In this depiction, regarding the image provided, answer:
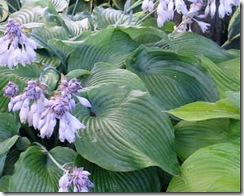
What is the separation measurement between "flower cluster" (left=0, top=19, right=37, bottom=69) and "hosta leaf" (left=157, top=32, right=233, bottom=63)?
0.75 m

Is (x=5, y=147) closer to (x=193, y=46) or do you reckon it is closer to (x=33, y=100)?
(x=33, y=100)

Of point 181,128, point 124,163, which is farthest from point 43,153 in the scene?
point 181,128

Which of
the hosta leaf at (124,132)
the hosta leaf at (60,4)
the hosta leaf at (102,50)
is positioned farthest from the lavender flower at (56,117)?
the hosta leaf at (60,4)

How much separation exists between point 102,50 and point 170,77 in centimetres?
31

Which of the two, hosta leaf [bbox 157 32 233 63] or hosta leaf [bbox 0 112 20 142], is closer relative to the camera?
hosta leaf [bbox 0 112 20 142]

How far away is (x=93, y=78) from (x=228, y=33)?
1.01 meters

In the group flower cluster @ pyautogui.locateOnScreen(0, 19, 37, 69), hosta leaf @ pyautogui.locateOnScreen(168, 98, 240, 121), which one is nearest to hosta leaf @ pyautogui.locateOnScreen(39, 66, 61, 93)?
flower cluster @ pyautogui.locateOnScreen(0, 19, 37, 69)

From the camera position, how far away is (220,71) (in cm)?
194

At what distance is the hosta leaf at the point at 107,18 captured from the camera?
258 centimetres

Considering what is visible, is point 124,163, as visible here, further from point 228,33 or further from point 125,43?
point 228,33

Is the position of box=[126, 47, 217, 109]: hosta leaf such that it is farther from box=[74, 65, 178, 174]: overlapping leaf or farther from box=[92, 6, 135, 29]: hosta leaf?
box=[92, 6, 135, 29]: hosta leaf

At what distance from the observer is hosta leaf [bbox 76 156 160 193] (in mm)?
1688

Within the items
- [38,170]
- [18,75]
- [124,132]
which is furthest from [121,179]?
[18,75]

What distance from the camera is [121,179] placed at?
171 cm
